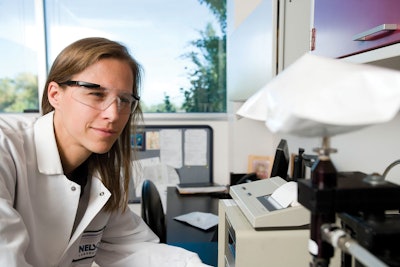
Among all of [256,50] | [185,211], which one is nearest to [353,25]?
[256,50]

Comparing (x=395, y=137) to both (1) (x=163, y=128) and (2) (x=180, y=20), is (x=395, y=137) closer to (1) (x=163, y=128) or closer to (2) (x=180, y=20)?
(1) (x=163, y=128)

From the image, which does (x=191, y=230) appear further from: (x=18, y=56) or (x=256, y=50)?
(x=18, y=56)

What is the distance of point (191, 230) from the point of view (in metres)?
1.68

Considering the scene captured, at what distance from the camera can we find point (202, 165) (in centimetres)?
263

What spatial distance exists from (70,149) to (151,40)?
171 centimetres

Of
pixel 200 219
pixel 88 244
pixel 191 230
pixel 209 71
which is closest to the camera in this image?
pixel 88 244

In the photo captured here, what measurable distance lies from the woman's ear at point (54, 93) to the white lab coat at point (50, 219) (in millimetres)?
53

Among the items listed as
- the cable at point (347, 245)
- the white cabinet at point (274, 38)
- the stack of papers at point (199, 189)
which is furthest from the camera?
the stack of papers at point (199, 189)

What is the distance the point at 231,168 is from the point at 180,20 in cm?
130

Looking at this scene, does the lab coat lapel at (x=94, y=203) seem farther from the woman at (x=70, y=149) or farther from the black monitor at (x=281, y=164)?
the black monitor at (x=281, y=164)

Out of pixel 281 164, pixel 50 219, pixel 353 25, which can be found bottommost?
pixel 50 219

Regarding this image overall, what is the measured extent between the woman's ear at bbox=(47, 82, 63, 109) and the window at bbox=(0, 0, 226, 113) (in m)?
1.44

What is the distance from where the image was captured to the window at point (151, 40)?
8.36 ft

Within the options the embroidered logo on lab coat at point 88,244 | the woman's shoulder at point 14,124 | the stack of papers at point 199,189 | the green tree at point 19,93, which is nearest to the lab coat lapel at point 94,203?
the embroidered logo on lab coat at point 88,244
